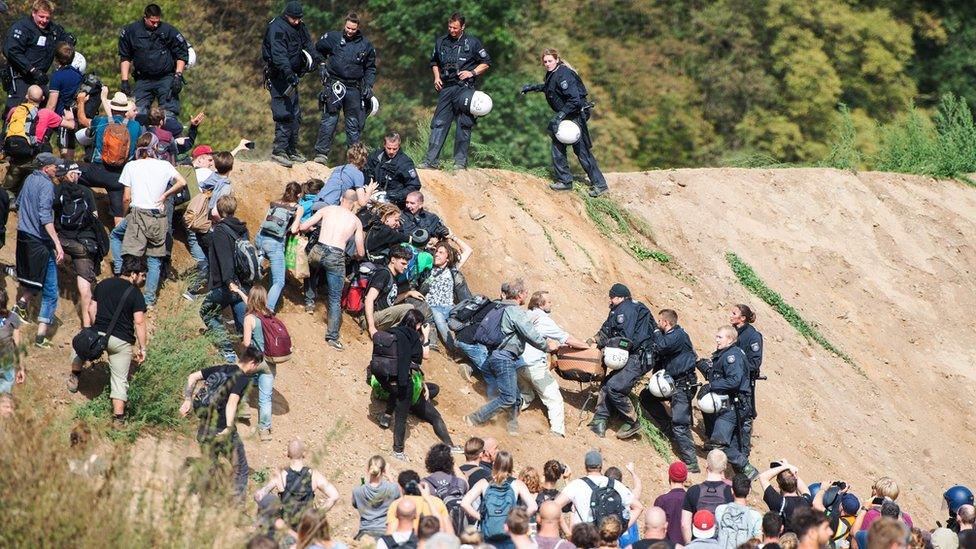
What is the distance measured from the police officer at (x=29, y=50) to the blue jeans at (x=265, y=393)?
4941 mm

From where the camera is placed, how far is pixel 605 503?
38.8 feet

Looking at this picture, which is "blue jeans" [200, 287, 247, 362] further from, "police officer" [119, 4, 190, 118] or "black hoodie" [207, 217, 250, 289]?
"police officer" [119, 4, 190, 118]

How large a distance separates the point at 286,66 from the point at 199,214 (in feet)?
9.28

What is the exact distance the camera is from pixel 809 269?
21688 mm

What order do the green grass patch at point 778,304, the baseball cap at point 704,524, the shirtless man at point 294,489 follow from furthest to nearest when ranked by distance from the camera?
the green grass patch at point 778,304 < the baseball cap at point 704,524 < the shirtless man at point 294,489

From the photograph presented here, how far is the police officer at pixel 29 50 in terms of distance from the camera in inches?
623

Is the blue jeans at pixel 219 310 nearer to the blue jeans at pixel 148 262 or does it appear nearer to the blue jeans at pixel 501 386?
the blue jeans at pixel 148 262

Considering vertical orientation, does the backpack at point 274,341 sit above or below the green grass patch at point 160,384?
above

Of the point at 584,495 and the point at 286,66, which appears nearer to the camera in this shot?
the point at 584,495

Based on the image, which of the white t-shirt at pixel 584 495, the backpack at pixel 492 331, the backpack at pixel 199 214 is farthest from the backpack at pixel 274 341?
the white t-shirt at pixel 584 495

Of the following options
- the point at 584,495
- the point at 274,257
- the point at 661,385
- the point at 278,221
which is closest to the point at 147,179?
the point at 278,221

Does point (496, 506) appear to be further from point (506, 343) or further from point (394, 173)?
point (394, 173)

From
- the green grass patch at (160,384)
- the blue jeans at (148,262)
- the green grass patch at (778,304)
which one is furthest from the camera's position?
the green grass patch at (778,304)

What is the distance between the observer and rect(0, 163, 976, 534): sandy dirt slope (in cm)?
1486
